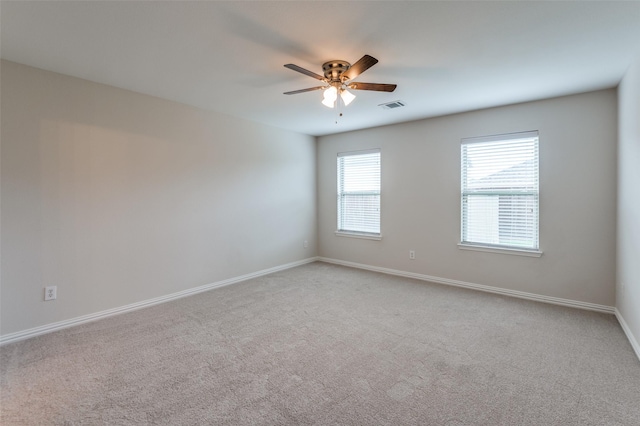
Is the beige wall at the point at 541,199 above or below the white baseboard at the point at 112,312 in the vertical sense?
above

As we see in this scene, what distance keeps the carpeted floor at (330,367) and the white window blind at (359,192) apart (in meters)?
1.95

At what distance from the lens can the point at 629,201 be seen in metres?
2.70

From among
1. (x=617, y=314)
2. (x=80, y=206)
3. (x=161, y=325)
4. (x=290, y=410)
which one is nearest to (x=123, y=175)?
(x=80, y=206)

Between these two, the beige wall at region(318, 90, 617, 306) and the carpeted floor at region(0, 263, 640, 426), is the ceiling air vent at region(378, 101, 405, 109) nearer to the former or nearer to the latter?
the beige wall at region(318, 90, 617, 306)

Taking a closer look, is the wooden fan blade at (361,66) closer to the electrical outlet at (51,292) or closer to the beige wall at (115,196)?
the beige wall at (115,196)

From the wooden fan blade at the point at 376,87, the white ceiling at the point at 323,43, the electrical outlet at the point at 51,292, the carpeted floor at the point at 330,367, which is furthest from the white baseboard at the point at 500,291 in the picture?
the electrical outlet at the point at 51,292

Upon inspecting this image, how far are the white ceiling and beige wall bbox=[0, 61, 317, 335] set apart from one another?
40 centimetres

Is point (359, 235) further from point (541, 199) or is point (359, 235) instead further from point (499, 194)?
point (541, 199)

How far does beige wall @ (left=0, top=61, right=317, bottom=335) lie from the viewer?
8.80ft

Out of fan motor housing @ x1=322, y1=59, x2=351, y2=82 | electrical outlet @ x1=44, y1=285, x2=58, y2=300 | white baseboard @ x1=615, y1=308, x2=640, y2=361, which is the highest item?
fan motor housing @ x1=322, y1=59, x2=351, y2=82

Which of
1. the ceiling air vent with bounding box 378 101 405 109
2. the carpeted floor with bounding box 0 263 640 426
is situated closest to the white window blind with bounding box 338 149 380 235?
the ceiling air vent with bounding box 378 101 405 109

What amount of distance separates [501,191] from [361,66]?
108 inches

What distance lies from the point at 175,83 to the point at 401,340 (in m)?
3.37

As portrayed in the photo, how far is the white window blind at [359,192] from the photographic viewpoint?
16.8 ft
